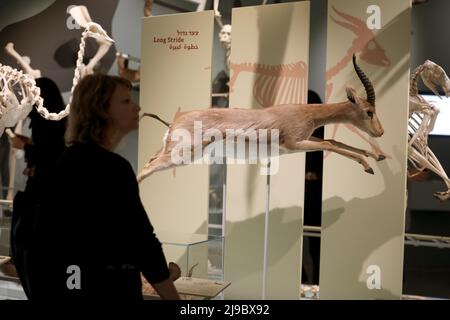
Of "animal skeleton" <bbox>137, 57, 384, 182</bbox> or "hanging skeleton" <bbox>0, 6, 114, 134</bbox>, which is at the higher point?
"hanging skeleton" <bbox>0, 6, 114, 134</bbox>

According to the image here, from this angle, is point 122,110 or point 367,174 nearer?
point 122,110

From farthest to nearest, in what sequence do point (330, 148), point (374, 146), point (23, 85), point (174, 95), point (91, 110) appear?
point (23, 85) < point (174, 95) < point (374, 146) < point (330, 148) < point (91, 110)

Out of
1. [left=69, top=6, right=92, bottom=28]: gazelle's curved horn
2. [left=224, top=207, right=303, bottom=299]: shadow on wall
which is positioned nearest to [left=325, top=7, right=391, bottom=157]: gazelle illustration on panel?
[left=224, top=207, right=303, bottom=299]: shadow on wall

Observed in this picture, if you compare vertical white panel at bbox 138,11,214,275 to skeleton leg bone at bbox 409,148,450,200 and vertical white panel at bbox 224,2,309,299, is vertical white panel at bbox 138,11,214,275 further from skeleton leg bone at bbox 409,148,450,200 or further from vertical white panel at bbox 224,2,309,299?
skeleton leg bone at bbox 409,148,450,200

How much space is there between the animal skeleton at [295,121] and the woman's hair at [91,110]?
1.39m

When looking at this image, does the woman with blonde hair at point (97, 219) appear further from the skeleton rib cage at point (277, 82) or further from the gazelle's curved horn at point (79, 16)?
the gazelle's curved horn at point (79, 16)

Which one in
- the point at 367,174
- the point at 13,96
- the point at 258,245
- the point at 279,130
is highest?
the point at 13,96

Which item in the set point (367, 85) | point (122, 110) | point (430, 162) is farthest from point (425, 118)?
point (122, 110)

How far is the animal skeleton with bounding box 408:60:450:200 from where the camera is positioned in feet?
9.98

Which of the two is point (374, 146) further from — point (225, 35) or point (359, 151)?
point (225, 35)

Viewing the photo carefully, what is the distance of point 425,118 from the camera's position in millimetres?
3096

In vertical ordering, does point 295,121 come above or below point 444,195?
above

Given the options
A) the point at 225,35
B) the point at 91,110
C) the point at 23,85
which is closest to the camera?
the point at 91,110

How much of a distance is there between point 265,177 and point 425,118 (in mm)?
1093
